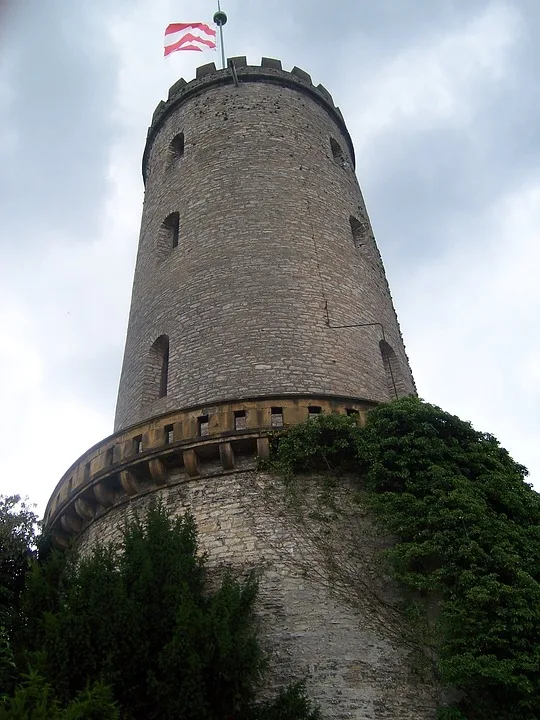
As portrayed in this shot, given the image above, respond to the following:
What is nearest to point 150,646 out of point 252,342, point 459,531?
point 459,531

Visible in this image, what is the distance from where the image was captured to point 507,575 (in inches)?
364

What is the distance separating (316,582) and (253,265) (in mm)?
6462

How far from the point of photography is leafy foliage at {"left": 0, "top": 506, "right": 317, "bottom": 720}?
25.0 ft

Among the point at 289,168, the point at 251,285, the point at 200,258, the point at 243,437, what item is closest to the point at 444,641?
the point at 243,437

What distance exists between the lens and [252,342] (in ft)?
42.4

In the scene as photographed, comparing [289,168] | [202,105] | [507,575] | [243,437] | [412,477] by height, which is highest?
[202,105]

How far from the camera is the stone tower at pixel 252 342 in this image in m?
9.48

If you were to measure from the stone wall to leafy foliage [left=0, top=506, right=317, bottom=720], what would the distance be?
46 centimetres

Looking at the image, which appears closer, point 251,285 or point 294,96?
point 251,285

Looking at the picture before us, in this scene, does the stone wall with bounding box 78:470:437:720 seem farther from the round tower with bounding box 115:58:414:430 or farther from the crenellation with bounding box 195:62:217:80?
the crenellation with bounding box 195:62:217:80

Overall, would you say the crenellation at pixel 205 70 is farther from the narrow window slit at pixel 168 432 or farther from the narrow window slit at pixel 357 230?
the narrow window slit at pixel 168 432

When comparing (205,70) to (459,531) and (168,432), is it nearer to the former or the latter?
(168,432)

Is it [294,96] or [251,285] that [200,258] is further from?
[294,96]

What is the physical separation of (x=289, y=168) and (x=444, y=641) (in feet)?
35.3
